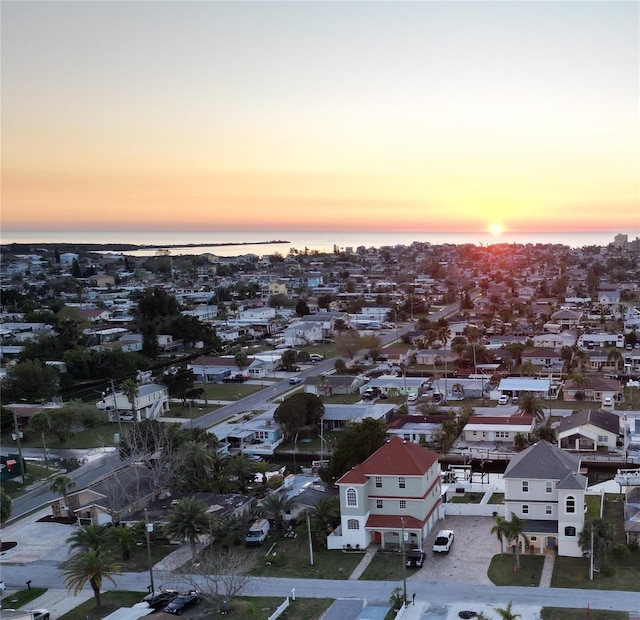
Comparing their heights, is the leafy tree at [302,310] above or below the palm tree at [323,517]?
above

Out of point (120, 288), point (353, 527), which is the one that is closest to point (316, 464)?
point (353, 527)

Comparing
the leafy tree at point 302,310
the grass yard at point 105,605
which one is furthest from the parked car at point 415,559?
the leafy tree at point 302,310

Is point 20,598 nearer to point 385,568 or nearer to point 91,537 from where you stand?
point 91,537

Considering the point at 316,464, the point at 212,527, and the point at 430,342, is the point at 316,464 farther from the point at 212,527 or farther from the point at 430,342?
the point at 430,342

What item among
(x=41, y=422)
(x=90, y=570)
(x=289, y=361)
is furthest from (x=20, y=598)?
(x=289, y=361)

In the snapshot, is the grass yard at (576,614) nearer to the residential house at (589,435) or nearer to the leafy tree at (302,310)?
the residential house at (589,435)

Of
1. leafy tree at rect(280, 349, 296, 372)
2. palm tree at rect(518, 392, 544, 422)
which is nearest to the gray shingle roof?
palm tree at rect(518, 392, 544, 422)

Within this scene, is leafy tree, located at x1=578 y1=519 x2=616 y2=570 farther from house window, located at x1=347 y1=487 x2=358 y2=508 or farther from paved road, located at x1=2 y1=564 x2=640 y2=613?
house window, located at x1=347 y1=487 x2=358 y2=508
